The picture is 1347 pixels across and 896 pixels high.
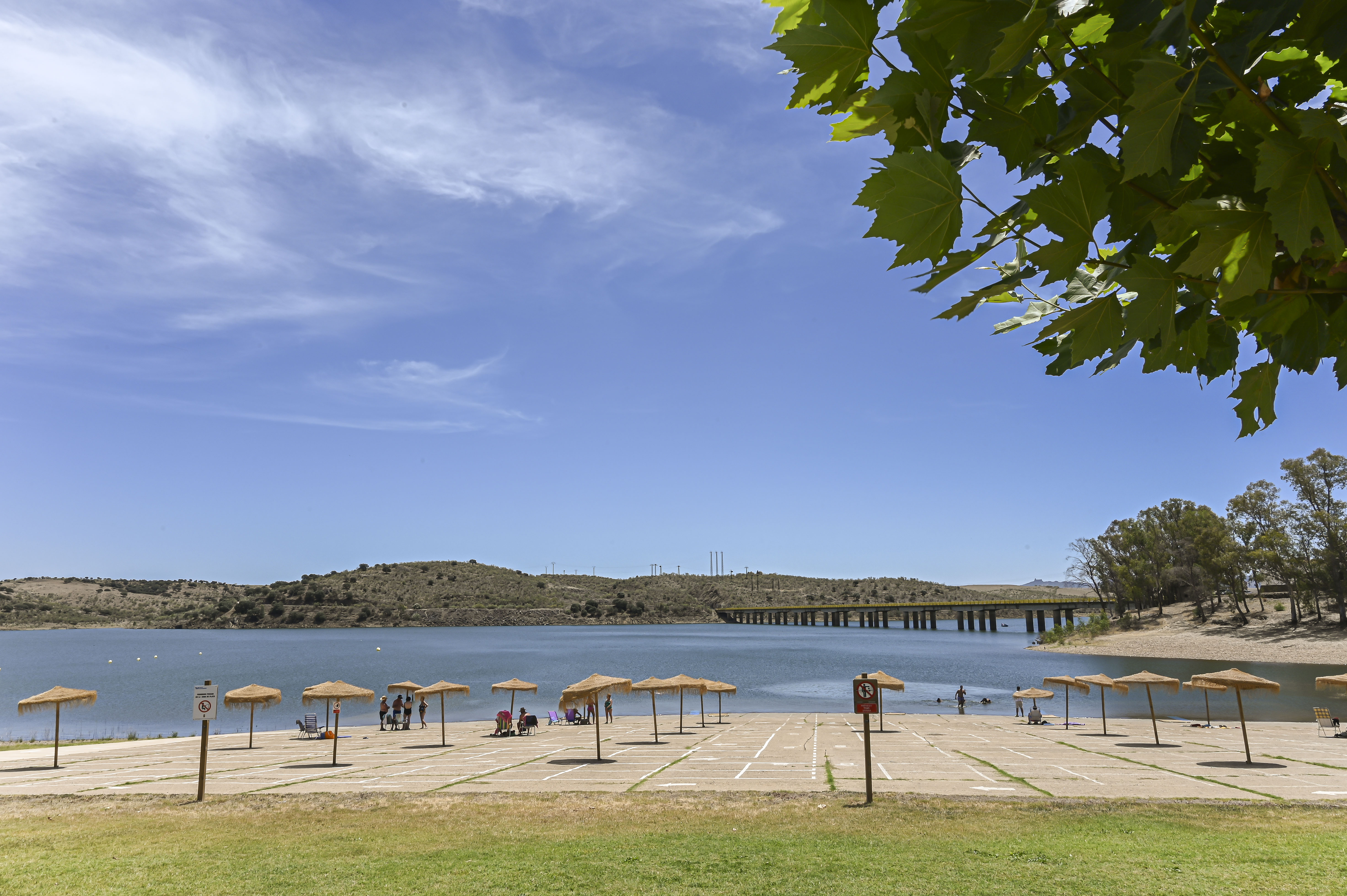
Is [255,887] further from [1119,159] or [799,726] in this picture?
[799,726]

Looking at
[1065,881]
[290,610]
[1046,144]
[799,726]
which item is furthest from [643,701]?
[290,610]

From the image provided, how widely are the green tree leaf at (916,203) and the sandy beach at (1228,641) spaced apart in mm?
91189

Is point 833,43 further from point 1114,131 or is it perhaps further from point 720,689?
point 720,689

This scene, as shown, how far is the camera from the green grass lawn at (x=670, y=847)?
401 inches

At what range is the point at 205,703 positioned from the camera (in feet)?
53.4

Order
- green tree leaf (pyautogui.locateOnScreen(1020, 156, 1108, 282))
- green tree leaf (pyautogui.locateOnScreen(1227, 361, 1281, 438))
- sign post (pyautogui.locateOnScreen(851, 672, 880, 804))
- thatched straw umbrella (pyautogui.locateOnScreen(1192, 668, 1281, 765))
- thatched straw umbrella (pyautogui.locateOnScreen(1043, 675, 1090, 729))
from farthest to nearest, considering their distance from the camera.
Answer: thatched straw umbrella (pyautogui.locateOnScreen(1043, 675, 1090, 729)), thatched straw umbrella (pyautogui.locateOnScreen(1192, 668, 1281, 765)), sign post (pyautogui.locateOnScreen(851, 672, 880, 804)), green tree leaf (pyautogui.locateOnScreen(1227, 361, 1281, 438)), green tree leaf (pyautogui.locateOnScreen(1020, 156, 1108, 282))

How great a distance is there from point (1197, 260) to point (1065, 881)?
37.0 ft

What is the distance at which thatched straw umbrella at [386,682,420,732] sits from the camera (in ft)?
114

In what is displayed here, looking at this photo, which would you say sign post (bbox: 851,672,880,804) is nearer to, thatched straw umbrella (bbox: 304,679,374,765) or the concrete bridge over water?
thatched straw umbrella (bbox: 304,679,374,765)

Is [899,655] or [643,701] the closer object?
[643,701]

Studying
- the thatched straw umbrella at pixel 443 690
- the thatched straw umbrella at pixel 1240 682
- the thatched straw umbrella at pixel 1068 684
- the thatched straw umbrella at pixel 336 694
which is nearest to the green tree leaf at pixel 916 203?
the thatched straw umbrella at pixel 1240 682

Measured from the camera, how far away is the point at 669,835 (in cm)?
1309

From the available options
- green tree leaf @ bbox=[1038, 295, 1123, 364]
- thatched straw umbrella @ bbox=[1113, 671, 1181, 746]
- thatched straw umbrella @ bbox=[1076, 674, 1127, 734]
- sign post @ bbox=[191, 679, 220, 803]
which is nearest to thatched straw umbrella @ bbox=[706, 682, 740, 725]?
thatched straw umbrella @ bbox=[1076, 674, 1127, 734]

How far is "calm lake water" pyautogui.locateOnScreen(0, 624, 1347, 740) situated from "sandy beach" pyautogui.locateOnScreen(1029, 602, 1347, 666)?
3081mm
